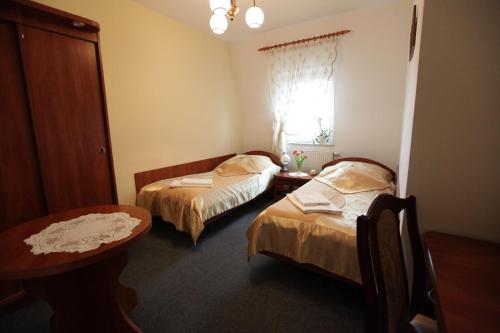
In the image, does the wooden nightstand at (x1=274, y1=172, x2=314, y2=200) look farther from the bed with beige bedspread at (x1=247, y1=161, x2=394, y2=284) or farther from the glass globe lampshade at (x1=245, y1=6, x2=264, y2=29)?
the glass globe lampshade at (x1=245, y1=6, x2=264, y2=29)

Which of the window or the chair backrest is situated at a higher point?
the window

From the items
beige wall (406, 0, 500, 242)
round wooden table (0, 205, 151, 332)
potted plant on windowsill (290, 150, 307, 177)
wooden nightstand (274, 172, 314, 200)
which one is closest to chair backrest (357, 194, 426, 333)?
beige wall (406, 0, 500, 242)

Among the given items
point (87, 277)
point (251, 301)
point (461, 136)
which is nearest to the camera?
point (461, 136)

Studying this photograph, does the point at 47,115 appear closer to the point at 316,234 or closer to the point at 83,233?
the point at 83,233

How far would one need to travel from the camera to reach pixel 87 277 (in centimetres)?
116

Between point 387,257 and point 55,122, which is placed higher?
point 55,122

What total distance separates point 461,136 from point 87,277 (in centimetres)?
184

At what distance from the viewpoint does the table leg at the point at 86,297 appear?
1119 millimetres

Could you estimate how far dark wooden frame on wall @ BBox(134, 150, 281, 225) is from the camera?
2738 millimetres

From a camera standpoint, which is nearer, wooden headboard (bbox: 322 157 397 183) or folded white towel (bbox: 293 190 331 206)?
folded white towel (bbox: 293 190 331 206)

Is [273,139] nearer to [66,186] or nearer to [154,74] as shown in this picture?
[154,74]

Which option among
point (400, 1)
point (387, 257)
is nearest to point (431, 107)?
point (387, 257)

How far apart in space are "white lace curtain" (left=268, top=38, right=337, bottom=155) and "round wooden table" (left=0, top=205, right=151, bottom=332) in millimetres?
2808

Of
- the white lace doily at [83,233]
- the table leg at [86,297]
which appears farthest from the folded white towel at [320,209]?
the table leg at [86,297]
